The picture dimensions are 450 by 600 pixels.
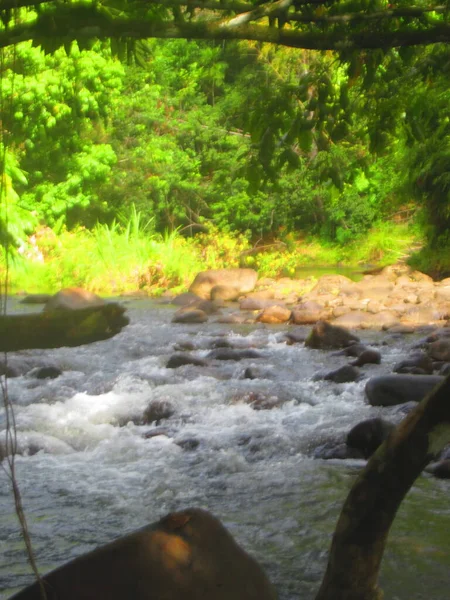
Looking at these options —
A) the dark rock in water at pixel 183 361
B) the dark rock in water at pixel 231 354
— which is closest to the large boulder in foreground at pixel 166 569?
the dark rock in water at pixel 183 361

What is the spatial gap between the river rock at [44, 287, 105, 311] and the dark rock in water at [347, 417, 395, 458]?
347 inches

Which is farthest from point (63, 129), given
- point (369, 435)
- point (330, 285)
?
point (369, 435)

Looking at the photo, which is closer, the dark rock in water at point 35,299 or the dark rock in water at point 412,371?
the dark rock in water at point 412,371

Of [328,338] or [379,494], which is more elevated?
[379,494]

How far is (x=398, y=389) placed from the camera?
7.65 meters

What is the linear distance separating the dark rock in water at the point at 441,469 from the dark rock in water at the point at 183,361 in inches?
181

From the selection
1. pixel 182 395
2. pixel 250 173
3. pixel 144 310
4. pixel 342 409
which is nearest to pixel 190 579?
pixel 250 173


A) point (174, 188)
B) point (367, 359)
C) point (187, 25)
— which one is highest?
point (187, 25)

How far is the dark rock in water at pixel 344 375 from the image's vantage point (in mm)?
8953

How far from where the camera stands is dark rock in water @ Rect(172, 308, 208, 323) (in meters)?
13.9

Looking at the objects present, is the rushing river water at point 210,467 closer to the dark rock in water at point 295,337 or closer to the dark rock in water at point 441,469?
the dark rock in water at point 441,469

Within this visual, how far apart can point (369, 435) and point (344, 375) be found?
282 cm

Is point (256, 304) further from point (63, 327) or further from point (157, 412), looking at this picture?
point (157, 412)

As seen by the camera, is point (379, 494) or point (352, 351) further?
point (352, 351)
